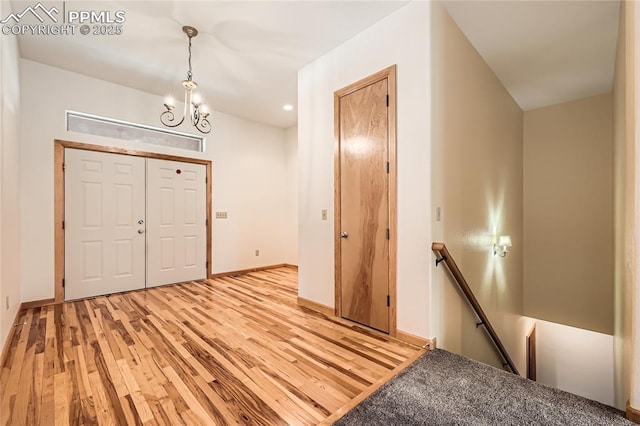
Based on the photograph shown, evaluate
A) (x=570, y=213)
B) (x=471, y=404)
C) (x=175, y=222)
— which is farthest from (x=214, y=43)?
(x=570, y=213)

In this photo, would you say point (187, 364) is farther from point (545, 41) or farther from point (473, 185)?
point (545, 41)

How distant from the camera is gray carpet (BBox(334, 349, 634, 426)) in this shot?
163cm

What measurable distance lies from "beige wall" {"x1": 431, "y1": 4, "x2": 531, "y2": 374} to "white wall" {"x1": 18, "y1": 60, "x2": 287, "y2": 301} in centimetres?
376

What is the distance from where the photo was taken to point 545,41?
323 cm

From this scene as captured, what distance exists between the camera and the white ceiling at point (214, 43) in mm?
2707

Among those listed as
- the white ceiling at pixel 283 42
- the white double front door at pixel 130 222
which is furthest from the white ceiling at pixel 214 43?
the white double front door at pixel 130 222

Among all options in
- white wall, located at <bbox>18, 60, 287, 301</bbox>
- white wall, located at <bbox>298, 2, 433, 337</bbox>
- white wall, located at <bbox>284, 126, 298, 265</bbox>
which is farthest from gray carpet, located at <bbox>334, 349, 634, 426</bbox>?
white wall, located at <bbox>284, 126, 298, 265</bbox>

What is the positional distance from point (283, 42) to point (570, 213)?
5269 millimetres

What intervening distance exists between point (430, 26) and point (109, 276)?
5.11 m

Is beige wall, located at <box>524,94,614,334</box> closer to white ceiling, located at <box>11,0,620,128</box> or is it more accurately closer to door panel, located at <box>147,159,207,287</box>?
white ceiling, located at <box>11,0,620,128</box>

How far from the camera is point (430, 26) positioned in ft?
8.15

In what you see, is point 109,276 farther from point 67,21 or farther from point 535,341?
point 535,341

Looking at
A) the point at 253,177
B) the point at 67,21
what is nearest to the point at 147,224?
the point at 253,177

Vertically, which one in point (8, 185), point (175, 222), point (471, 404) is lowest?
point (471, 404)
